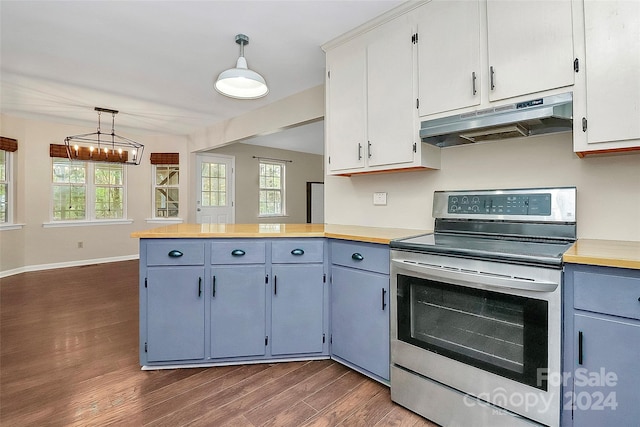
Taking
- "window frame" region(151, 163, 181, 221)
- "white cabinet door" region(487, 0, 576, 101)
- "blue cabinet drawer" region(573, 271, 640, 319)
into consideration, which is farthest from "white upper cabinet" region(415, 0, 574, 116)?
"window frame" region(151, 163, 181, 221)

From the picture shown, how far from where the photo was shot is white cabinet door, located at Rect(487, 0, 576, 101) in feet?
4.97

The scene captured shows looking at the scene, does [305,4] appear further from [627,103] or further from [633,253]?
[633,253]

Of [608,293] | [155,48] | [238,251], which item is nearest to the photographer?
[608,293]

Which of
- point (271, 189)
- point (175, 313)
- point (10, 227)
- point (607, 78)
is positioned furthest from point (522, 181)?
point (10, 227)

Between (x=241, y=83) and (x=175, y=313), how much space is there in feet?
5.72

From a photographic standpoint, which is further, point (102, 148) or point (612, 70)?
point (102, 148)

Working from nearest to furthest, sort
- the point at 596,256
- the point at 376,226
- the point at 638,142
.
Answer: the point at 596,256 → the point at 638,142 → the point at 376,226

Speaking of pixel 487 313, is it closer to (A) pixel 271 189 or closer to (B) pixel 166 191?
(B) pixel 166 191

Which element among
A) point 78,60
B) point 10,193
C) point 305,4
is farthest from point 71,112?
point 305,4

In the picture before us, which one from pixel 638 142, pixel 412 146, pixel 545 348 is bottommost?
pixel 545 348

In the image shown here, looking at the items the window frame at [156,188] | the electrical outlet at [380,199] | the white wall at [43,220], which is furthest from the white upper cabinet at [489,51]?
the white wall at [43,220]

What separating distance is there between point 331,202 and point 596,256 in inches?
80.5

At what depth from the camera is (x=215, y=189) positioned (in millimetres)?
6605

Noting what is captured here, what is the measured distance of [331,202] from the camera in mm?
2977
